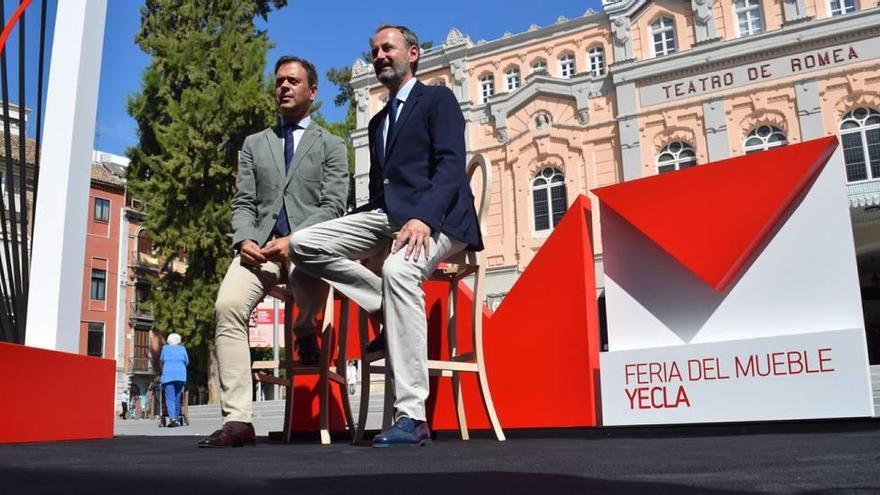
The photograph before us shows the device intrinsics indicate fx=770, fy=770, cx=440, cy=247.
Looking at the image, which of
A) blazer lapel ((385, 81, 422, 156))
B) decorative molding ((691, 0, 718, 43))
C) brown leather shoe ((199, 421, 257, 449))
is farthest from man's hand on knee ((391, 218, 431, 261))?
decorative molding ((691, 0, 718, 43))

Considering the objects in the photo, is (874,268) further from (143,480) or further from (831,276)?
(143,480)

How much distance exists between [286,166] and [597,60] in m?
20.1

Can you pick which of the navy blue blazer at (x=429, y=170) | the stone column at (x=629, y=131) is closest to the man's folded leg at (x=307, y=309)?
the navy blue blazer at (x=429, y=170)

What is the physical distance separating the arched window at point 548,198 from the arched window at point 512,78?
3.04 meters

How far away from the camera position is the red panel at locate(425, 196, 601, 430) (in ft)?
12.5

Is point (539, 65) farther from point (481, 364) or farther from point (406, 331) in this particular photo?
point (406, 331)

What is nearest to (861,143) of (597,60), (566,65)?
(597,60)

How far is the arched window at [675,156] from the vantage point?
66.9 feet

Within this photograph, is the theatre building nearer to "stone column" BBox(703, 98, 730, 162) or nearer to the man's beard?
"stone column" BBox(703, 98, 730, 162)

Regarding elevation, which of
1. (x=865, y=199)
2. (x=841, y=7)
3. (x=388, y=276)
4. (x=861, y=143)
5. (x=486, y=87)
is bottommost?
(x=388, y=276)

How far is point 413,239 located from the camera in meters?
2.79

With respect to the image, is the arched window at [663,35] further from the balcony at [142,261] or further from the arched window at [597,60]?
the balcony at [142,261]

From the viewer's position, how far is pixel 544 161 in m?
22.2

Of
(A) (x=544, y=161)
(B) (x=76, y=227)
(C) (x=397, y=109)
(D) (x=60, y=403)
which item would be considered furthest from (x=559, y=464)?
(A) (x=544, y=161)
